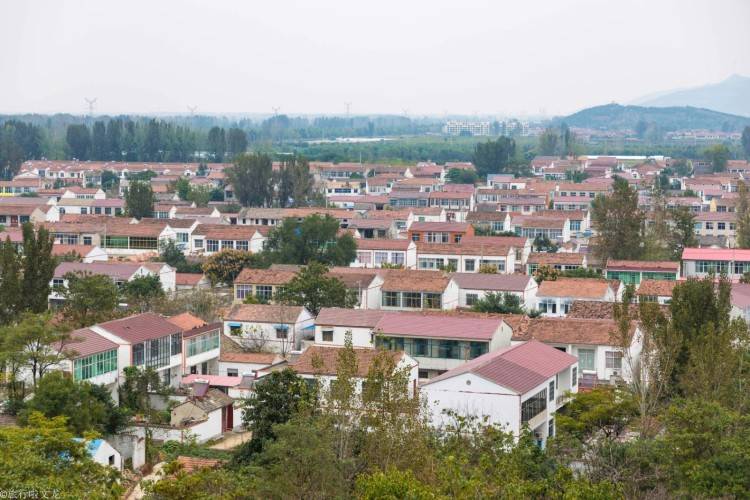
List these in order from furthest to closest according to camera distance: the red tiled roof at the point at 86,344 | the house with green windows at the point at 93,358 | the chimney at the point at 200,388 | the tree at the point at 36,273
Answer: the tree at the point at 36,273 → the chimney at the point at 200,388 → the red tiled roof at the point at 86,344 → the house with green windows at the point at 93,358

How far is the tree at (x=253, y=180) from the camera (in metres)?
41.3

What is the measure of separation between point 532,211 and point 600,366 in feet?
82.3

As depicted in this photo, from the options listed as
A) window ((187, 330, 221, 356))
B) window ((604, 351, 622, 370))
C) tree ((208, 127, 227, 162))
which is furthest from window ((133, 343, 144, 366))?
tree ((208, 127, 227, 162))

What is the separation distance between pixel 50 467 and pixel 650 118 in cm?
14828

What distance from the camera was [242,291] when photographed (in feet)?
81.0

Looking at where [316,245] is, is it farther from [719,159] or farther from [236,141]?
[719,159]

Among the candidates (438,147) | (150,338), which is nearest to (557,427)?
(150,338)

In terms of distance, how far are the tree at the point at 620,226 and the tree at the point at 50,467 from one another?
19.3m

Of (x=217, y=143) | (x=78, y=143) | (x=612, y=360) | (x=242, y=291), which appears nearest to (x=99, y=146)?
(x=78, y=143)

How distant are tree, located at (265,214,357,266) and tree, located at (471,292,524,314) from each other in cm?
563

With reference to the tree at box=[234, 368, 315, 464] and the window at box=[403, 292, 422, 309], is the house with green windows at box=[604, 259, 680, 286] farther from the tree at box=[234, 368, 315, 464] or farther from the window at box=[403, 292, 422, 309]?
the tree at box=[234, 368, 315, 464]

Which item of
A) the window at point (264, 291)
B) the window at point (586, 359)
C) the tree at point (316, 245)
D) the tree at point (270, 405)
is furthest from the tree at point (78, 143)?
the tree at point (270, 405)

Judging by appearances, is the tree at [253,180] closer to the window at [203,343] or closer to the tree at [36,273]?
the tree at [36,273]

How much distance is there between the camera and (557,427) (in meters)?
14.7
